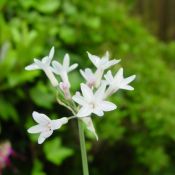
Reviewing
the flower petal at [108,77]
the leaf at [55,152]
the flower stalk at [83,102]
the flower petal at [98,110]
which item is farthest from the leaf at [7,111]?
the flower petal at [98,110]

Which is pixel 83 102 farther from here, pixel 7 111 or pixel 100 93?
pixel 7 111

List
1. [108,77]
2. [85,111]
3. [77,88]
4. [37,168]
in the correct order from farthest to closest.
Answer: [77,88]
[37,168]
[108,77]
[85,111]

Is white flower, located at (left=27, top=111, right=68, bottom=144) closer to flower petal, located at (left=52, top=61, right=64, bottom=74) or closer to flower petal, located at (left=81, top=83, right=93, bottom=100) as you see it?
flower petal, located at (left=81, top=83, right=93, bottom=100)

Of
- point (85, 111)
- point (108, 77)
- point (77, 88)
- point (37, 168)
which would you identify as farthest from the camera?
point (77, 88)

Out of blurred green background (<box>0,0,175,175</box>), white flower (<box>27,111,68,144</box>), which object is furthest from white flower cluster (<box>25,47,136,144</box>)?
blurred green background (<box>0,0,175,175</box>)

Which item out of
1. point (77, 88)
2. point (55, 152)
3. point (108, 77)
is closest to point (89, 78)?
point (108, 77)

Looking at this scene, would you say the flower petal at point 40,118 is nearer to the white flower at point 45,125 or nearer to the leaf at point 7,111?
the white flower at point 45,125

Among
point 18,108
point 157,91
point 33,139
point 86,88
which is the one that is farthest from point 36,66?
point 157,91
